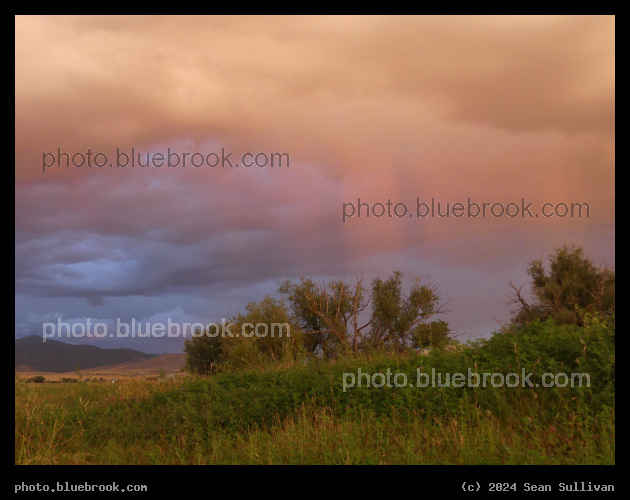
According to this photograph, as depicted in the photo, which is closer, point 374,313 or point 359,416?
point 359,416

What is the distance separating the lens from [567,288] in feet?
92.6

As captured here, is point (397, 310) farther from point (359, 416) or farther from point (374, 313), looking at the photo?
point (359, 416)

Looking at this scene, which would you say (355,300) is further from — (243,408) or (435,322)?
(243,408)

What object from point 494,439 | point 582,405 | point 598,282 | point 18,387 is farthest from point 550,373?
point 598,282

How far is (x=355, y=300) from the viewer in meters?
24.1

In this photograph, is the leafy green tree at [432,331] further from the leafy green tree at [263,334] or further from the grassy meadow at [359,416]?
the grassy meadow at [359,416]

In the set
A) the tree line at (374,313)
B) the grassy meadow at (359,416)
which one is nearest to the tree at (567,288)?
the tree line at (374,313)

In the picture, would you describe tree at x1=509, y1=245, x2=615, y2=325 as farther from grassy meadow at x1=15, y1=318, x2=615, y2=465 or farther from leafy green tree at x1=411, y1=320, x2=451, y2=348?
grassy meadow at x1=15, y1=318, x2=615, y2=465

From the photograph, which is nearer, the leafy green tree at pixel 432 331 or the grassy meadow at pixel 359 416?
the grassy meadow at pixel 359 416

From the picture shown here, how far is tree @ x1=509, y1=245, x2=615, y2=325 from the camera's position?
2719 cm

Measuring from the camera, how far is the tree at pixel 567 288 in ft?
89.2

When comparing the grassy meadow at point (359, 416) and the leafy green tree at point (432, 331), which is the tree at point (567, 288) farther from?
the grassy meadow at point (359, 416)

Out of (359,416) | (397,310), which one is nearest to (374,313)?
(397,310)
